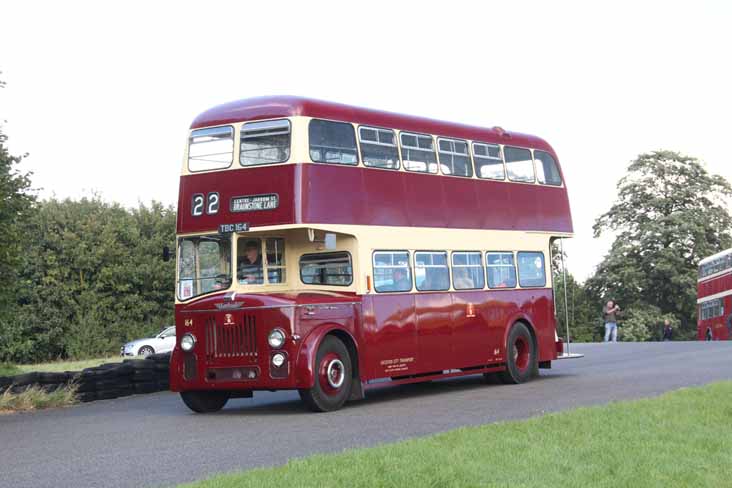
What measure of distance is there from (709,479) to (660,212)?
56.9m

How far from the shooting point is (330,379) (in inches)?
662

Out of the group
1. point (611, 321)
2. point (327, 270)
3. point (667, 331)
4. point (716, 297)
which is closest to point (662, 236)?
point (667, 331)

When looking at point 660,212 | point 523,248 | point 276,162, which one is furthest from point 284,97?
point 660,212

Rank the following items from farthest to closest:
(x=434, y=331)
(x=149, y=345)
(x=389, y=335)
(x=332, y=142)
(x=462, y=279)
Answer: (x=149, y=345) < (x=462, y=279) < (x=434, y=331) < (x=389, y=335) < (x=332, y=142)

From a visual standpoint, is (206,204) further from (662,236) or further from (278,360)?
(662,236)

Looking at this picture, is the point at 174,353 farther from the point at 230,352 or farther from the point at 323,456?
the point at 323,456

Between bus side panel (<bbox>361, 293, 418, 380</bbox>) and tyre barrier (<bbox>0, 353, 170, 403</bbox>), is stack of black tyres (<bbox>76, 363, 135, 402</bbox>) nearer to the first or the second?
tyre barrier (<bbox>0, 353, 170, 403</bbox>)

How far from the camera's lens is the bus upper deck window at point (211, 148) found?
1727 centimetres

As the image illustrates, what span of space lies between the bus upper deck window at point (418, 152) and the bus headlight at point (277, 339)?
3.95 metres

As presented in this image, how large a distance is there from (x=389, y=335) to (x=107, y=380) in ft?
18.9

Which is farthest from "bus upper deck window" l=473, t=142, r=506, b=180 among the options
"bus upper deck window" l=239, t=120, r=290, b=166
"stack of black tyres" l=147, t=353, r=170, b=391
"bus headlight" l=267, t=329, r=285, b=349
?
"stack of black tyres" l=147, t=353, r=170, b=391

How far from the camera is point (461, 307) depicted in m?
20.0

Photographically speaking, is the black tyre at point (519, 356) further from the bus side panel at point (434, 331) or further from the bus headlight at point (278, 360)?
the bus headlight at point (278, 360)

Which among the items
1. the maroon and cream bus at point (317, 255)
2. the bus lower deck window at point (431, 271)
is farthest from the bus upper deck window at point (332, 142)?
the bus lower deck window at point (431, 271)
